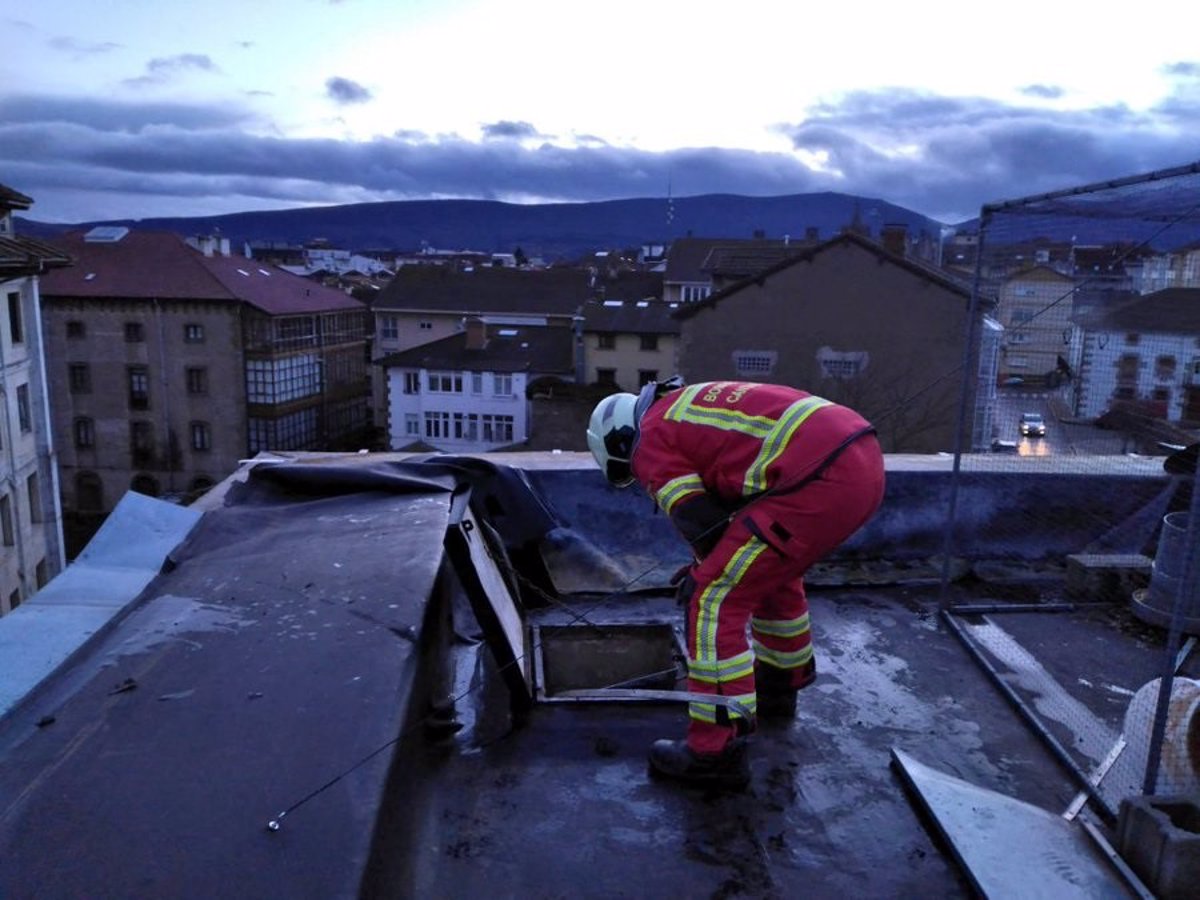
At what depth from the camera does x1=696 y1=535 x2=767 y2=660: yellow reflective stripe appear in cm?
326

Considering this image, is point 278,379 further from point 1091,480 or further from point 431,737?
point 431,737

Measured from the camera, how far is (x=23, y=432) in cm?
2448

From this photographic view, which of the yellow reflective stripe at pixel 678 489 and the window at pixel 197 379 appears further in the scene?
the window at pixel 197 379

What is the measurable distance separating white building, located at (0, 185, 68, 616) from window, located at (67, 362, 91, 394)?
14529 mm

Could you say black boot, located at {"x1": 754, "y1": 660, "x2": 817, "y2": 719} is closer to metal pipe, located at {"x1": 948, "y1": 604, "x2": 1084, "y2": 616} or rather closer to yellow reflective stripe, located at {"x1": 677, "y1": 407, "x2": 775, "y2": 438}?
yellow reflective stripe, located at {"x1": 677, "y1": 407, "x2": 775, "y2": 438}

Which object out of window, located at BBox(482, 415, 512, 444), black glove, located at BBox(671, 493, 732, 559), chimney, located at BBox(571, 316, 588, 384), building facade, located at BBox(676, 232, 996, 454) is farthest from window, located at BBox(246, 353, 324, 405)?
black glove, located at BBox(671, 493, 732, 559)

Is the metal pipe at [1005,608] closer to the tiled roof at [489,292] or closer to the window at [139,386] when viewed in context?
the window at [139,386]

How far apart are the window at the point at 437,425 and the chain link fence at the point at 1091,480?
33902mm

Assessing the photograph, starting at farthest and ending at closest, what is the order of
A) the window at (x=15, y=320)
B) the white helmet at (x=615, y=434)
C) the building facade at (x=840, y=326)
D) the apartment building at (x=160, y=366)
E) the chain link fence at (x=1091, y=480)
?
the apartment building at (x=160, y=366)
the building facade at (x=840, y=326)
the window at (x=15, y=320)
the white helmet at (x=615, y=434)
the chain link fence at (x=1091, y=480)

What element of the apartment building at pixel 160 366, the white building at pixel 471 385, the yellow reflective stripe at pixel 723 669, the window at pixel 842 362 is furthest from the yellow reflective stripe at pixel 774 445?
the apartment building at pixel 160 366

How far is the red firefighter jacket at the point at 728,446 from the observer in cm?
332

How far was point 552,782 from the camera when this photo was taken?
330 centimetres

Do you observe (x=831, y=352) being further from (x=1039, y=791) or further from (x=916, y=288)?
(x=1039, y=791)

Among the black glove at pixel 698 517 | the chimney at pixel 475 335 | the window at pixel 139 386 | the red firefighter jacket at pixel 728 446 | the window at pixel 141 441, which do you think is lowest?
the window at pixel 141 441
